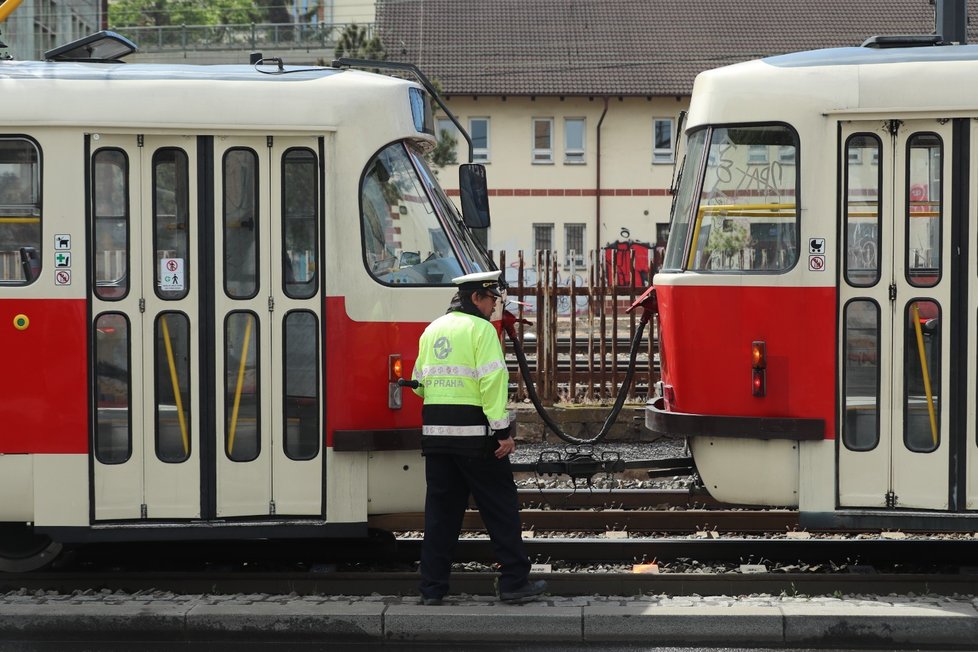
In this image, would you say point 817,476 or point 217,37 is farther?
point 217,37

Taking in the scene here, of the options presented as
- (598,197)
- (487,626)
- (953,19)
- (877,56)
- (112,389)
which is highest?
(598,197)

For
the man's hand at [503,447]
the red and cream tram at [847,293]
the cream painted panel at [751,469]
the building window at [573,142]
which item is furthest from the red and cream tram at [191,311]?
the building window at [573,142]

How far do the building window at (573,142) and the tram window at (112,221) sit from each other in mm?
31654

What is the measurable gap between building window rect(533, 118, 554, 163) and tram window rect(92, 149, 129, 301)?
3148 cm

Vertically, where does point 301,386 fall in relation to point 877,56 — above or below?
below

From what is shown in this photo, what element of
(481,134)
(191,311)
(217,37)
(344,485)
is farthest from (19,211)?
(481,134)

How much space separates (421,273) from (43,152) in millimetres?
2385

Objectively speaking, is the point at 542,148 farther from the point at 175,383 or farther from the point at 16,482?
the point at 16,482

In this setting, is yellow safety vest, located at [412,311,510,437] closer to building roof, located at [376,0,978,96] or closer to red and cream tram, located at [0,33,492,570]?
red and cream tram, located at [0,33,492,570]

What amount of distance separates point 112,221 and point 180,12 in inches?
2141

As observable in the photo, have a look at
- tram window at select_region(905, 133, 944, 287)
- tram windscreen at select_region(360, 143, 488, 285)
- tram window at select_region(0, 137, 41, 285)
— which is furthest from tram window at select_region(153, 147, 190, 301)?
tram window at select_region(905, 133, 944, 287)

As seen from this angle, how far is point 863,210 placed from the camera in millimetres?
7301

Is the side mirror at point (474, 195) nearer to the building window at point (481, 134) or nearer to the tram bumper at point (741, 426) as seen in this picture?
the tram bumper at point (741, 426)

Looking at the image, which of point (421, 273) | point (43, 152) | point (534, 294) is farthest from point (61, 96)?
point (534, 294)
